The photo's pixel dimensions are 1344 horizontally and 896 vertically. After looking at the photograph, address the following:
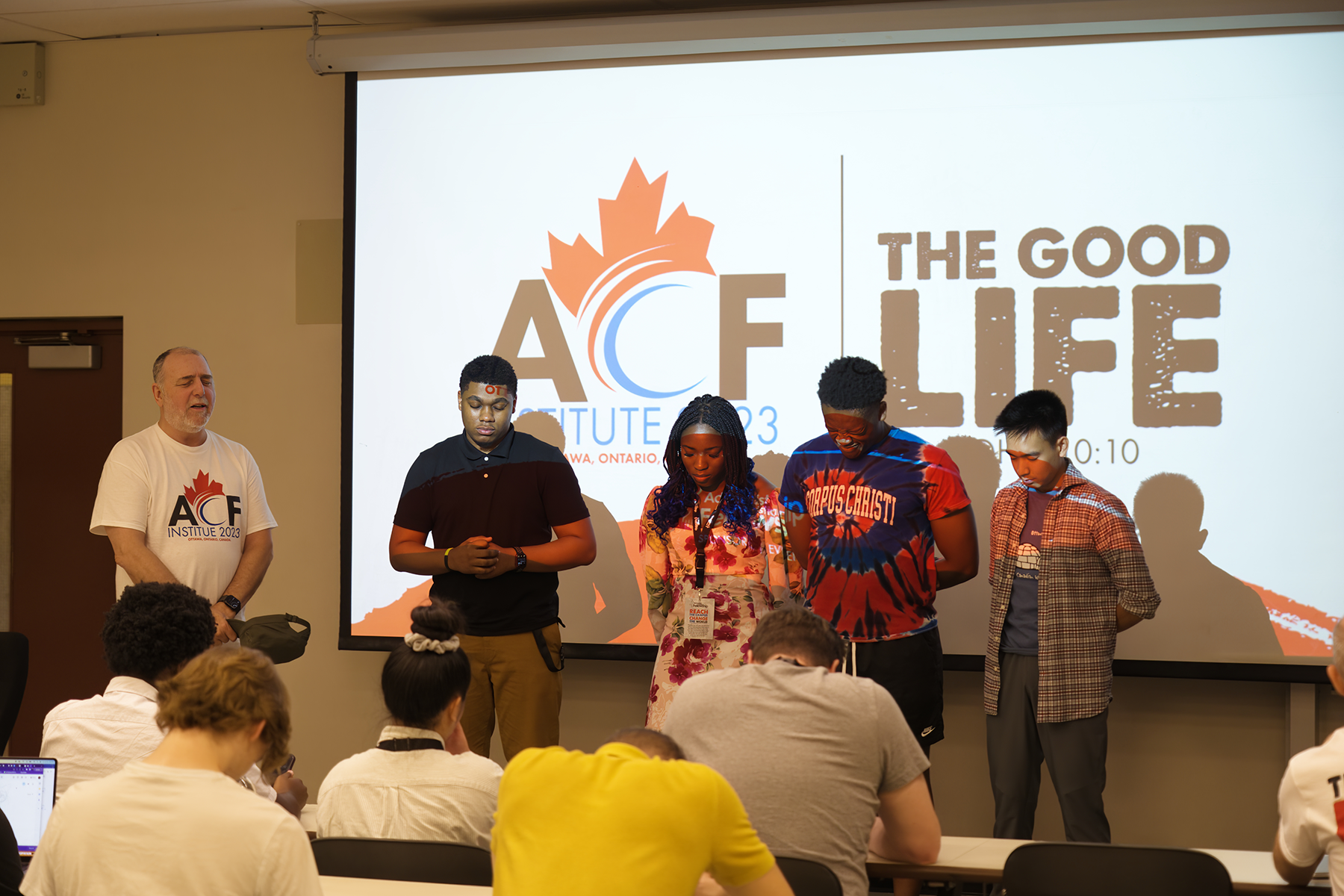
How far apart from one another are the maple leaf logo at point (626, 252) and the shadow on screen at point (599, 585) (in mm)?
343

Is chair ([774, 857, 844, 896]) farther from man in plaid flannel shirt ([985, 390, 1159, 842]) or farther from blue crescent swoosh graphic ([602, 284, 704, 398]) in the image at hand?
blue crescent swoosh graphic ([602, 284, 704, 398])

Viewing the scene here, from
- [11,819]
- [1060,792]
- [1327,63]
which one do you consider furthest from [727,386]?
[11,819]

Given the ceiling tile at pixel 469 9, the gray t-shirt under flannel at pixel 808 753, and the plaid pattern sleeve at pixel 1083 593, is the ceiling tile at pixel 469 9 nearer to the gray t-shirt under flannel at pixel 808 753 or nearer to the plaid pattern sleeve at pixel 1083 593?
the plaid pattern sleeve at pixel 1083 593

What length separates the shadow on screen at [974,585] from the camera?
4.06 m

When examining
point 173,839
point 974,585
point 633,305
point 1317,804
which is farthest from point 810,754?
point 633,305

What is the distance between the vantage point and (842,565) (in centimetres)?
338

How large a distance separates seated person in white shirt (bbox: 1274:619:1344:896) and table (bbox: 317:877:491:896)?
136cm

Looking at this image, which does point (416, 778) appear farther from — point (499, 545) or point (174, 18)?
point (174, 18)

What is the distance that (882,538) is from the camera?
335 cm

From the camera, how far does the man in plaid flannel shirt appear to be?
11.0 ft

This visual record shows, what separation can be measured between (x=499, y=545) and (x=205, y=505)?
3.31 ft

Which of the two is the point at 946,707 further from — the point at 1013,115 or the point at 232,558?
the point at 232,558

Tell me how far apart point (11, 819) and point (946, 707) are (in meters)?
3.12

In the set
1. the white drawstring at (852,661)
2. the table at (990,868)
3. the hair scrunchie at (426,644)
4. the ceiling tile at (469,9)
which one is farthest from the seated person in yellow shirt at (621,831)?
the ceiling tile at (469,9)
